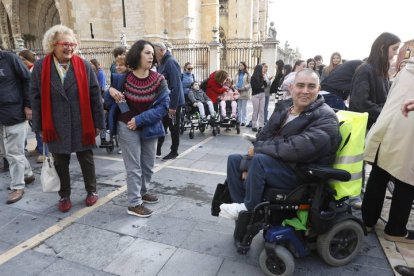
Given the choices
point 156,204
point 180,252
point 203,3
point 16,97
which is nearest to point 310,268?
point 180,252

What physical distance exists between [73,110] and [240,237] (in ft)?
7.56

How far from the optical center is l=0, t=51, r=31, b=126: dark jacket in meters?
3.83

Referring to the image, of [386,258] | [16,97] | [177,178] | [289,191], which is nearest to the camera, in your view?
[289,191]

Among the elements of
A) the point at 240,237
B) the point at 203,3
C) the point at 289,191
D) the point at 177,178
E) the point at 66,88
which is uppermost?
the point at 203,3

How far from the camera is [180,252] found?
2711 mm

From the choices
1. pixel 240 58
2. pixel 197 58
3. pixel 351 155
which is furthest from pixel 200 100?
pixel 240 58

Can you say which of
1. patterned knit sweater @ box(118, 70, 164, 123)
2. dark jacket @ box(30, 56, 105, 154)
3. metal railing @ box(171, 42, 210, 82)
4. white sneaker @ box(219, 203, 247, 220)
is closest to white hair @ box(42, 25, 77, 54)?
dark jacket @ box(30, 56, 105, 154)

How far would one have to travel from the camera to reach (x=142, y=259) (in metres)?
2.61

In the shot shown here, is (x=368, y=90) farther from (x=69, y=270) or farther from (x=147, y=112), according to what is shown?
(x=69, y=270)

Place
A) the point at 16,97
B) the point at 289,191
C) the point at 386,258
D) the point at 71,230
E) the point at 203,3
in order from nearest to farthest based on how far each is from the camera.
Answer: the point at 289,191
the point at 386,258
the point at 71,230
the point at 16,97
the point at 203,3

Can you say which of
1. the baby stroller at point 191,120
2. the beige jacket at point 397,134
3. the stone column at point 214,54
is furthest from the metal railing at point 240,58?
the beige jacket at point 397,134

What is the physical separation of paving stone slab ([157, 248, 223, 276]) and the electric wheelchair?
279 millimetres

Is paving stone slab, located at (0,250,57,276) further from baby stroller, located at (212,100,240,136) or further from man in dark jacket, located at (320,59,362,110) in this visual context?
baby stroller, located at (212,100,240,136)

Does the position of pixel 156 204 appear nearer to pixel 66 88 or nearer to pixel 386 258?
pixel 66 88
